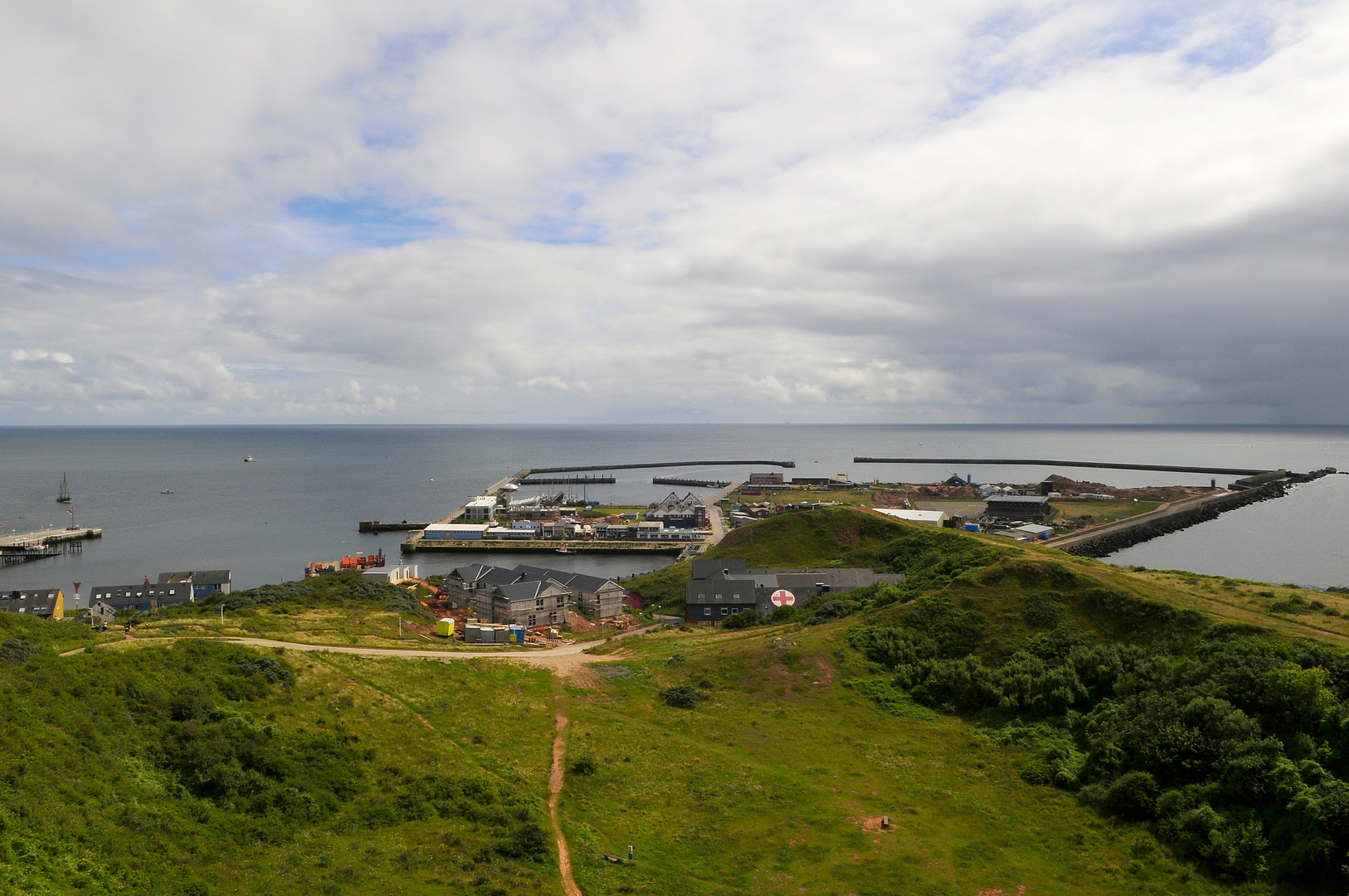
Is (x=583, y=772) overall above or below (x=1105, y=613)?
below

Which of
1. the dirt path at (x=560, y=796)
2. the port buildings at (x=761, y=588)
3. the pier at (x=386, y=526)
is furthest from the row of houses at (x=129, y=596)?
the dirt path at (x=560, y=796)

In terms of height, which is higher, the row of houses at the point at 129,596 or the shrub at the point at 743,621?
the shrub at the point at 743,621

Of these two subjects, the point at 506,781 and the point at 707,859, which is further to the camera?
the point at 506,781

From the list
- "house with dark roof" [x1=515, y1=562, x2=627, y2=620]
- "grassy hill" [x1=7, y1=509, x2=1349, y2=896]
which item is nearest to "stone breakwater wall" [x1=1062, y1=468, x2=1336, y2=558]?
"grassy hill" [x1=7, y1=509, x2=1349, y2=896]

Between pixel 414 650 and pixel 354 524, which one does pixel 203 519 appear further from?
pixel 414 650

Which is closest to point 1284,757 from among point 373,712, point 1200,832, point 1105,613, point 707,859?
point 1200,832

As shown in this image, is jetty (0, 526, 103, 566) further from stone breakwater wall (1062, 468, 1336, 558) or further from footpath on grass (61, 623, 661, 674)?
stone breakwater wall (1062, 468, 1336, 558)

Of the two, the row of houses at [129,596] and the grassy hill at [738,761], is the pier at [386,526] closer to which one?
the row of houses at [129,596]

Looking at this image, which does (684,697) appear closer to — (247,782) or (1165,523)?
(247,782)
